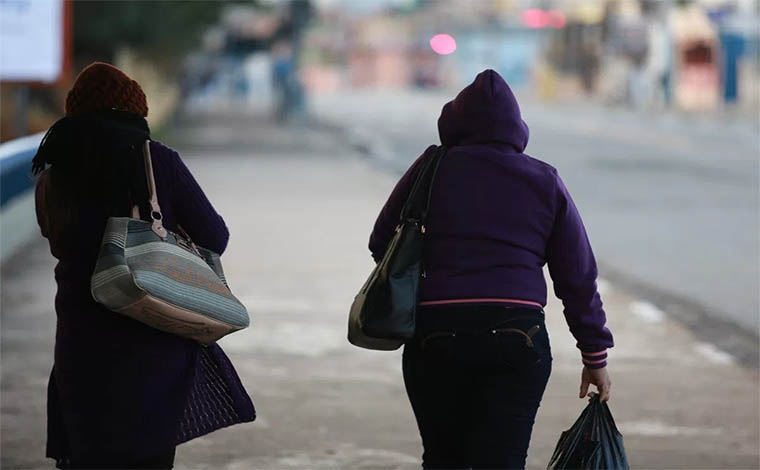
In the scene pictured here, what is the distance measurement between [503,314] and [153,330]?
37.7 inches

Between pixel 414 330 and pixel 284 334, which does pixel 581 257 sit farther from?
pixel 284 334

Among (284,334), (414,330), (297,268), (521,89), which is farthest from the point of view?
(521,89)

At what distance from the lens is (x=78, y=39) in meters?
31.9

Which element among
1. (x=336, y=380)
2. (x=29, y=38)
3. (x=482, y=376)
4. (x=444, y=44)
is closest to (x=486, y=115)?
(x=482, y=376)

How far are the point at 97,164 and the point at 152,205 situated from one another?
19cm

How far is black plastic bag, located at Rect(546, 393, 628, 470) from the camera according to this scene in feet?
14.4

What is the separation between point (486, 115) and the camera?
4363mm

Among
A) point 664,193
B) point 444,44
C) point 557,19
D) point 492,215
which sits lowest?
point 444,44

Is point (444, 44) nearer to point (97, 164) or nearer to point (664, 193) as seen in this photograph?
point (664, 193)

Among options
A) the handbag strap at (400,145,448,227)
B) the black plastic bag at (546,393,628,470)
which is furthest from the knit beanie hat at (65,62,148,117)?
the black plastic bag at (546,393,628,470)

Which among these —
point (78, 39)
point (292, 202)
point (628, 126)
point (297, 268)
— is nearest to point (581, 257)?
point (297, 268)

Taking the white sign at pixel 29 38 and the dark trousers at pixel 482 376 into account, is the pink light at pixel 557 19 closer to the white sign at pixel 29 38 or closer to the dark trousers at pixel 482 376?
the white sign at pixel 29 38

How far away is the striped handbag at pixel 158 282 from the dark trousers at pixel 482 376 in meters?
0.55

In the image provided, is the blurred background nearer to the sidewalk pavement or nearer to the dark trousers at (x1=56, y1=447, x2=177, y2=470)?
the sidewalk pavement
